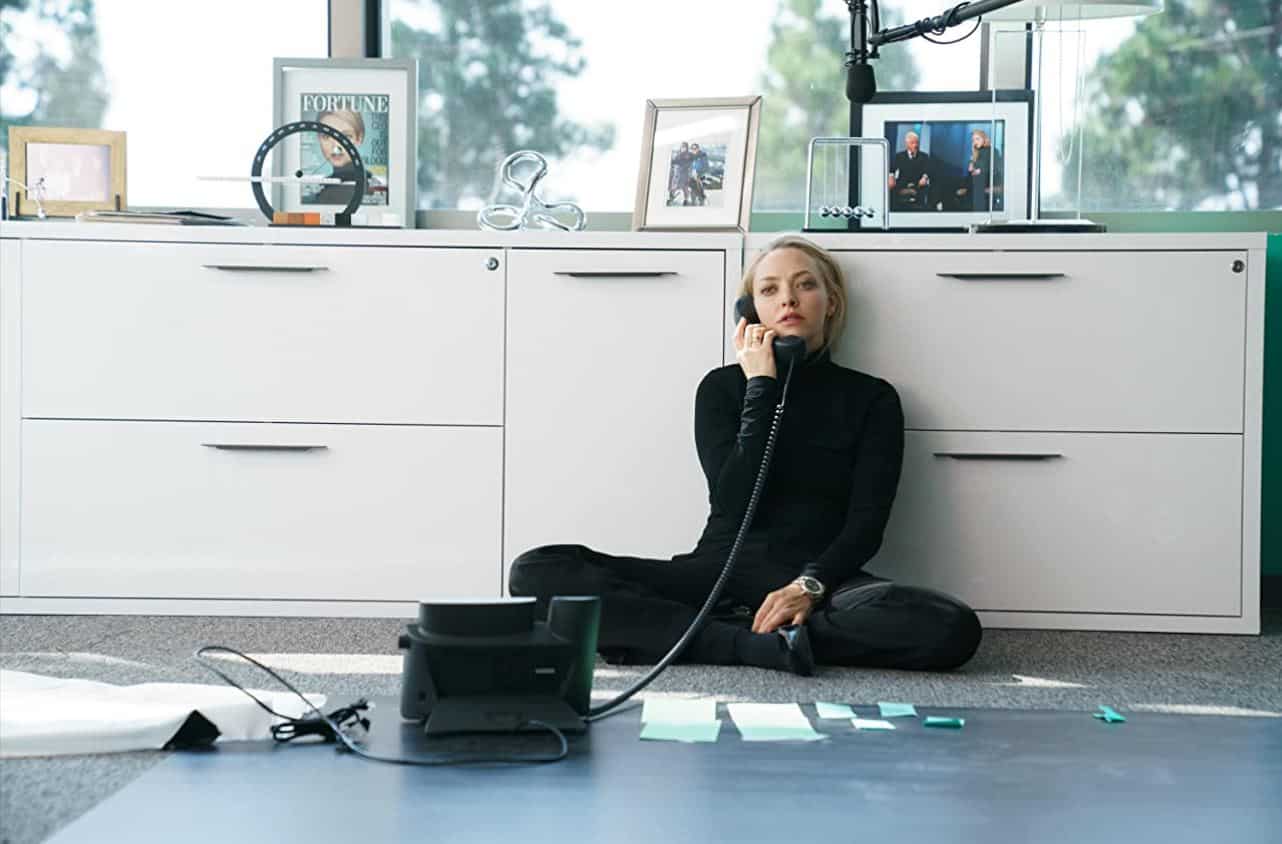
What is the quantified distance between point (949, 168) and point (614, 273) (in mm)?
871

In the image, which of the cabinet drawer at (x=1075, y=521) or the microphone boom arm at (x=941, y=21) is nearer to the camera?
the microphone boom arm at (x=941, y=21)

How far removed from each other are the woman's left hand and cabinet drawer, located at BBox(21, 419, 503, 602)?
2.16ft

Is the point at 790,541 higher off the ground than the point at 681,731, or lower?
higher

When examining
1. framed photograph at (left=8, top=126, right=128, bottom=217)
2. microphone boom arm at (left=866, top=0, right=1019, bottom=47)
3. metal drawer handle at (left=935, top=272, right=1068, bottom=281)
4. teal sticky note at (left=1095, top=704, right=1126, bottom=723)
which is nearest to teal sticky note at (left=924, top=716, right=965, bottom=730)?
teal sticky note at (left=1095, top=704, right=1126, bottom=723)

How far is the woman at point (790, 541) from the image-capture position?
246 centimetres

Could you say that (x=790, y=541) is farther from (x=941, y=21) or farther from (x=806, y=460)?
(x=941, y=21)

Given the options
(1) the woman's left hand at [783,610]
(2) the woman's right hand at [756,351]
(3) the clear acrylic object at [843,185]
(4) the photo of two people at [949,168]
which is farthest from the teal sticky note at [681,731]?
(4) the photo of two people at [949,168]

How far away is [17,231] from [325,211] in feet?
2.21

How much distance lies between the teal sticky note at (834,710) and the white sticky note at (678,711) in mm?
145

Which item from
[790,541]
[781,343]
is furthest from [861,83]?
[790,541]

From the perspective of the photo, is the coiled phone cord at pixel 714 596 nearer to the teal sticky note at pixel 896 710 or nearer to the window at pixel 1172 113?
the teal sticky note at pixel 896 710

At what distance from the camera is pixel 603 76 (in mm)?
3512

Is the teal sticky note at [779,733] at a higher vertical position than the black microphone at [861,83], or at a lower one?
lower

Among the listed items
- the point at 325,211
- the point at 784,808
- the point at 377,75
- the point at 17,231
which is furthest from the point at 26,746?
the point at 377,75
